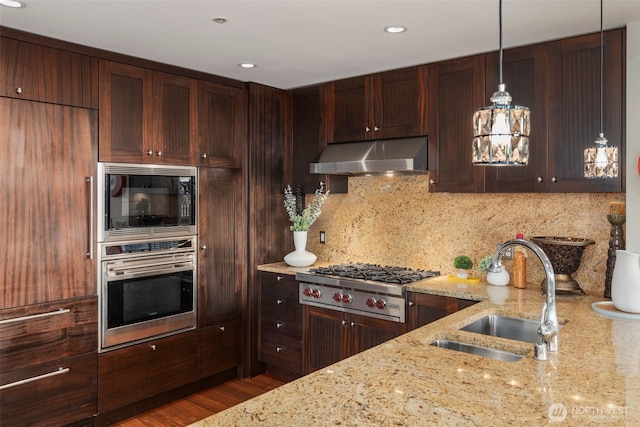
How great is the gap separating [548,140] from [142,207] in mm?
2687

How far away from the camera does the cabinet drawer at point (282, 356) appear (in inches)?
157

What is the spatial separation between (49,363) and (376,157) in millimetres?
2513

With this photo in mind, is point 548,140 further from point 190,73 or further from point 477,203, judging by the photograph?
point 190,73

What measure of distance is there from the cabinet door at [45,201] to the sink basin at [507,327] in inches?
93.2

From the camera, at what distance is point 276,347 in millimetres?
4129

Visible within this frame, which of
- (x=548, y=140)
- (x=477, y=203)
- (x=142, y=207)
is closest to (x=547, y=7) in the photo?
(x=548, y=140)

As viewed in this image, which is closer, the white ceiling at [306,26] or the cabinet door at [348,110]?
the white ceiling at [306,26]

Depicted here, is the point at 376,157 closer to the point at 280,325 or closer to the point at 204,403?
the point at 280,325

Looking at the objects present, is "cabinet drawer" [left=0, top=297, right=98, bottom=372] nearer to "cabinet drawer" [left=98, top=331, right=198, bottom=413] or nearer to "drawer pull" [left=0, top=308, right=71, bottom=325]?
"drawer pull" [left=0, top=308, right=71, bottom=325]

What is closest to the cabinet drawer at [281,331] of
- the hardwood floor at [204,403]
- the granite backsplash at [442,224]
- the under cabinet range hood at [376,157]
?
the hardwood floor at [204,403]

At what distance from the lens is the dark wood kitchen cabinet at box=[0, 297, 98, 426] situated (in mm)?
2861

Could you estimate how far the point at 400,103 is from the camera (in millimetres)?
3738

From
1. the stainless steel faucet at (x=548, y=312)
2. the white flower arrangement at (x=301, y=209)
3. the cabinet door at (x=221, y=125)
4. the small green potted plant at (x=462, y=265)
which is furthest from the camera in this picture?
the white flower arrangement at (x=301, y=209)

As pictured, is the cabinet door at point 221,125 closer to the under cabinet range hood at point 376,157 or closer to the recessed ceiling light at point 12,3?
the under cabinet range hood at point 376,157
